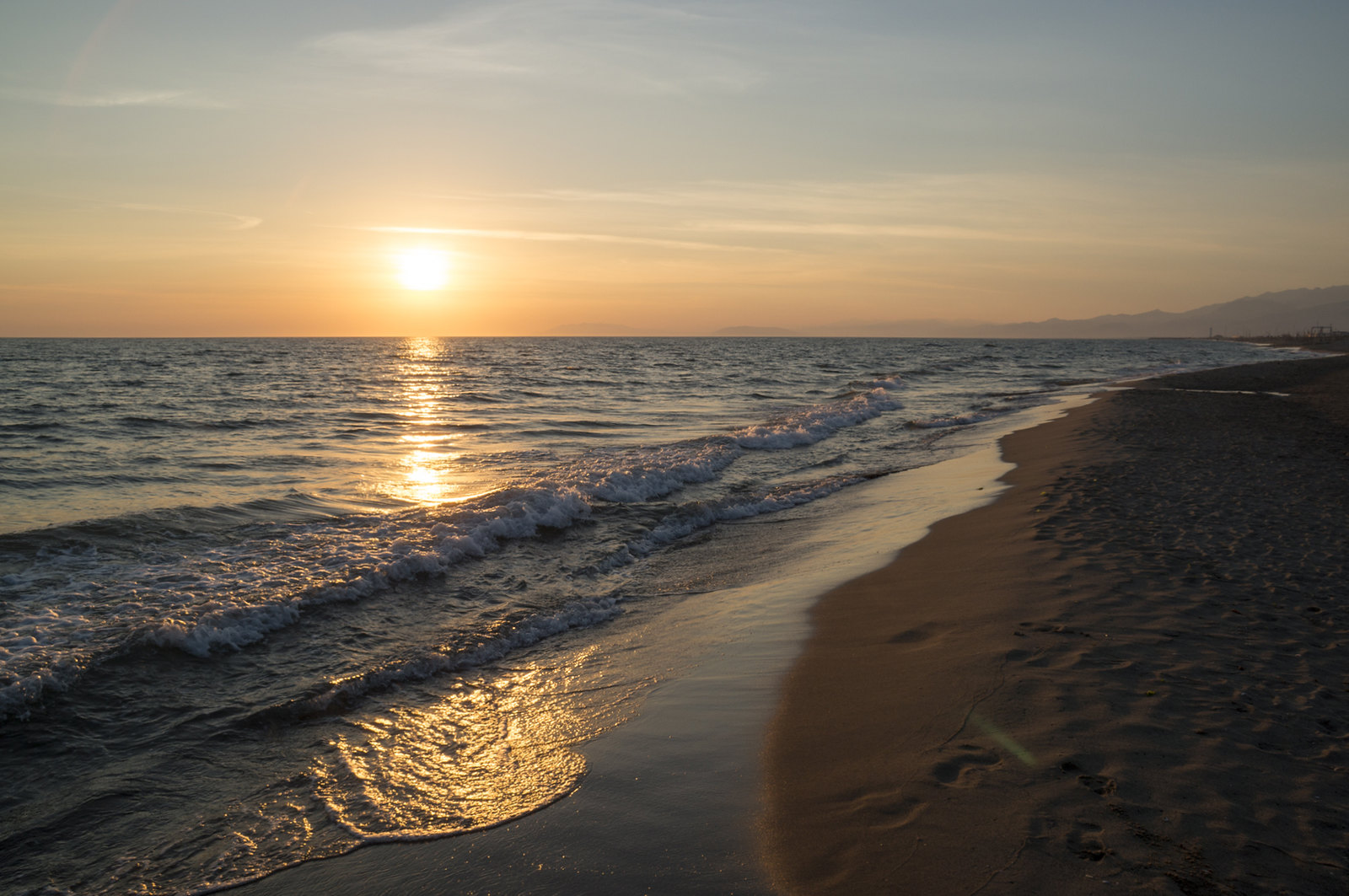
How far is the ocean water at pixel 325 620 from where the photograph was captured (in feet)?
13.0

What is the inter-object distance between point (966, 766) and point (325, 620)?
5.76 metres

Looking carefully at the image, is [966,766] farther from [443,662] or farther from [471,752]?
[443,662]

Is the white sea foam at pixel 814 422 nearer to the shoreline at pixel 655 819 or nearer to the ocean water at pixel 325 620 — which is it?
the ocean water at pixel 325 620

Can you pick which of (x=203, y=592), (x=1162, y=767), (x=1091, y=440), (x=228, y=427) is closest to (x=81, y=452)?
(x=228, y=427)

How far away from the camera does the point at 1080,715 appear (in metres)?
4.27

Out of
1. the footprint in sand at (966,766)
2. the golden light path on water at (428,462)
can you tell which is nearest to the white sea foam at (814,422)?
the golden light path on water at (428,462)

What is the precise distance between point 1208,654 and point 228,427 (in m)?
22.1

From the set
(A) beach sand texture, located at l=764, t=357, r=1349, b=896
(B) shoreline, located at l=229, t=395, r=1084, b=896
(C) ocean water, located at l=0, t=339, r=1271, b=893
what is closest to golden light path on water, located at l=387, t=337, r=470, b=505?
(C) ocean water, located at l=0, t=339, r=1271, b=893

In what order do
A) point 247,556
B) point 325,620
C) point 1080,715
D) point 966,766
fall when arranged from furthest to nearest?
1. point 247,556
2. point 325,620
3. point 1080,715
4. point 966,766

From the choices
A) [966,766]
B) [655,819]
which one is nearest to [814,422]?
[966,766]

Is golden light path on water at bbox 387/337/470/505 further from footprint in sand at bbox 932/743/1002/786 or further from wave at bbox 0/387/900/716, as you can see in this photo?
footprint in sand at bbox 932/743/1002/786

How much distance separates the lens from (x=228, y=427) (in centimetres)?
2005

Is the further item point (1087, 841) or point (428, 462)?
point (428, 462)

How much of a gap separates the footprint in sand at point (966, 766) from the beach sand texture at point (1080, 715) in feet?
0.05
